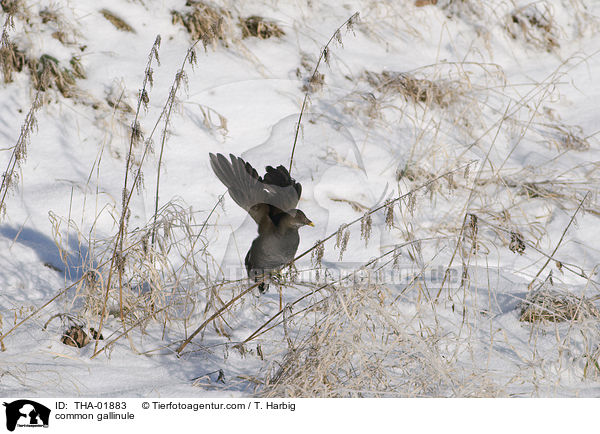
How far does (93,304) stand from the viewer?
198cm

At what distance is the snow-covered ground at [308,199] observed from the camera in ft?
5.59

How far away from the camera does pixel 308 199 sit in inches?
112

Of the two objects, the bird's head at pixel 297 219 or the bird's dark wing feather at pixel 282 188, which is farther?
the bird's dark wing feather at pixel 282 188

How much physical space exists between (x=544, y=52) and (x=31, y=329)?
394 centimetres

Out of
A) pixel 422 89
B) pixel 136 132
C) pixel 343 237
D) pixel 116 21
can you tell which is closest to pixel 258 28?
pixel 116 21

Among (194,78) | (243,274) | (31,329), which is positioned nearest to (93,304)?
(31,329)

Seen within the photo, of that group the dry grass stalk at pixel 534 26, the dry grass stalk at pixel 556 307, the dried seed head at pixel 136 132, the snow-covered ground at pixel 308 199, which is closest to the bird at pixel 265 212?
the snow-covered ground at pixel 308 199

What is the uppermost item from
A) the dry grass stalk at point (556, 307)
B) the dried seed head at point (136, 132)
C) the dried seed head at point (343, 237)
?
the dried seed head at point (136, 132)

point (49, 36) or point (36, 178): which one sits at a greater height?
point (49, 36)

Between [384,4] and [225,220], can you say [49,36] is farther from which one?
[384,4]

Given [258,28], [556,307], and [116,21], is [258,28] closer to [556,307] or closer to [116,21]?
[116,21]
